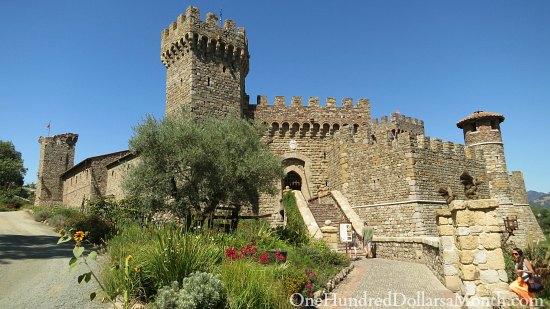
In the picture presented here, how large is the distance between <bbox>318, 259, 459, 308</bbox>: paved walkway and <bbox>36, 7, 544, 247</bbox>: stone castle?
2962 millimetres

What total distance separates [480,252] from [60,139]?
149 ft

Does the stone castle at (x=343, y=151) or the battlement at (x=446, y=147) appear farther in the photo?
the battlement at (x=446, y=147)

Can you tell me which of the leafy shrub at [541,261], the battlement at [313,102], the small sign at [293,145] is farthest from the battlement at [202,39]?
the leafy shrub at [541,261]

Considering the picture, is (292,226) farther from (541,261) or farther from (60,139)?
(60,139)

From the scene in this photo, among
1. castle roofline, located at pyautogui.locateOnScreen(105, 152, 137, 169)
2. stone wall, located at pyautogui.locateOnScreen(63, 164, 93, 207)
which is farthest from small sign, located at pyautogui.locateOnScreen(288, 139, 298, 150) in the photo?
stone wall, located at pyautogui.locateOnScreen(63, 164, 93, 207)

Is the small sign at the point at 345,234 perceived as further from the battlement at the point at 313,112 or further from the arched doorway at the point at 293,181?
the battlement at the point at 313,112

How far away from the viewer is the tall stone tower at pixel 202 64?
18316 mm

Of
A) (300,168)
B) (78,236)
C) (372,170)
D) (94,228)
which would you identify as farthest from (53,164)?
(78,236)

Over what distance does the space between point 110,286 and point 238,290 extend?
2200 millimetres

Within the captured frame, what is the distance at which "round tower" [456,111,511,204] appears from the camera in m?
19.8

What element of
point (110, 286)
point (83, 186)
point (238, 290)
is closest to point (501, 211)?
point (238, 290)

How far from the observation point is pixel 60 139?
41.2 m

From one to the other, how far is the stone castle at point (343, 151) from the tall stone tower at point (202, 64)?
0.06 metres

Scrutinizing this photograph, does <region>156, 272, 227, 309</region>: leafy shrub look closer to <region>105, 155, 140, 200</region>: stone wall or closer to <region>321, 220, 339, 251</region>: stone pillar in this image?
<region>321, 220, 339, 251</region>: stone pillar
